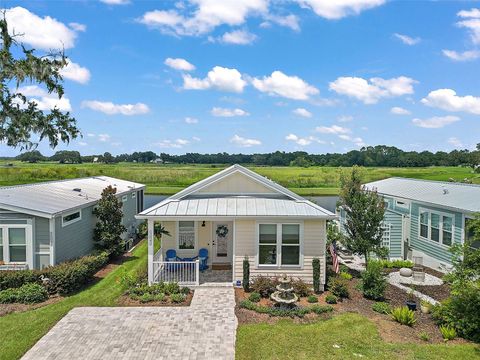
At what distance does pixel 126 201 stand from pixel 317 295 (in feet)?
51.0

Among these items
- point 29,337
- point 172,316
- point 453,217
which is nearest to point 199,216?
point 172,316

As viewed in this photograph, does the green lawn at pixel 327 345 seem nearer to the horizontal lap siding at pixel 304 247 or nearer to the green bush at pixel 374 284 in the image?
the green bush at pixel 374 284

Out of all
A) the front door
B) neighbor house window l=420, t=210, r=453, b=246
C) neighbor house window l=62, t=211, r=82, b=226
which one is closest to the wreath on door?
the front door

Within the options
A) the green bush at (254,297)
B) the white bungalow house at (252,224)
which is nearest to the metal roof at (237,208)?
the white bungalow house at (252,224)

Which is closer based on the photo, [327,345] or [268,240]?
[327,345]

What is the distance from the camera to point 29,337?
991 centimetres

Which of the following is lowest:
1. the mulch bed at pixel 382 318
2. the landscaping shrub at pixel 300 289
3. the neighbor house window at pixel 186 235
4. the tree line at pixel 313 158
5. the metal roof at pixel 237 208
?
the mulch bed at pixel 382 318

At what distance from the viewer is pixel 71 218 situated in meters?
16.2

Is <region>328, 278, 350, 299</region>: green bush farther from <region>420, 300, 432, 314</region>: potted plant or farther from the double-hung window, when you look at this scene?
<region>420, 300, 432, 314</region>: potted plant

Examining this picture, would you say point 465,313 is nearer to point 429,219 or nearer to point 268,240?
point 268,240

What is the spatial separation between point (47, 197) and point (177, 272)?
7.27 metres

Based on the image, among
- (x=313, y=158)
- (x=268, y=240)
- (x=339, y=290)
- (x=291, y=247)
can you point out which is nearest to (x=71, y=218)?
(x=268, y=240)

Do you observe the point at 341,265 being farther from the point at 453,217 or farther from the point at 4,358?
the point at 4,358

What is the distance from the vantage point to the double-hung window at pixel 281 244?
1436 cm
